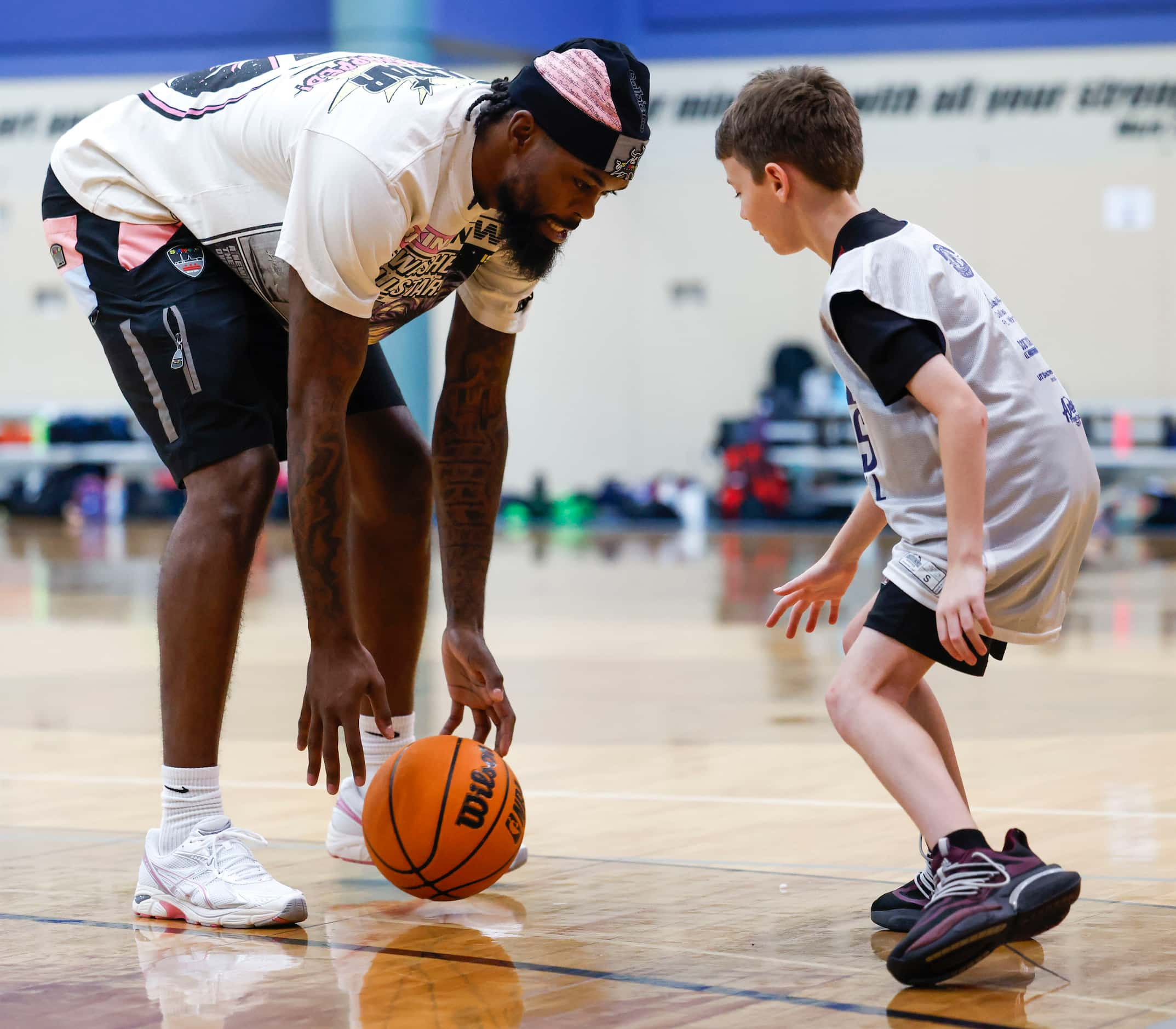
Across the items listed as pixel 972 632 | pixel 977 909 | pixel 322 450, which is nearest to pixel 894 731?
pixel 972 632

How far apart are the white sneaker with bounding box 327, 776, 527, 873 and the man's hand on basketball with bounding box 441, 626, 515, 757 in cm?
26

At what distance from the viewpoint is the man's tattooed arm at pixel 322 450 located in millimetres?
2914

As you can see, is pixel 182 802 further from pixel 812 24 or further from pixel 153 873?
pixel 812 24

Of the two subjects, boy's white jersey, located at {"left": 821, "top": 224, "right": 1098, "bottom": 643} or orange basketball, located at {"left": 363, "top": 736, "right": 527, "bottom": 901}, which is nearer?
boy's white jersey, located at {"left": 821, "top": 224, "right": 1098, "bottom": 643}

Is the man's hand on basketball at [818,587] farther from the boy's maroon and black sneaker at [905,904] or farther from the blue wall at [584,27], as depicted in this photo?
the blue wall at [584,27]

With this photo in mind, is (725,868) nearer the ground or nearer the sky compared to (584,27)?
nearer the ground

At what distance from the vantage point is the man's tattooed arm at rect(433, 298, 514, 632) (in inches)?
137

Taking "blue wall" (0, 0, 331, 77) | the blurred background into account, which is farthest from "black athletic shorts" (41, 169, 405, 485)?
"blue wall" (0, 0, 331, 77)

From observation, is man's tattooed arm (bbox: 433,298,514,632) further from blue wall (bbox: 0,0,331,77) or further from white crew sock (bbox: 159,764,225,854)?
blue wall (bbox: 0,0,331,77)

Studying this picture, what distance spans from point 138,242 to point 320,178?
0.50m

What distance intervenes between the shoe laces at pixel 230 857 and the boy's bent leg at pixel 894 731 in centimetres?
102

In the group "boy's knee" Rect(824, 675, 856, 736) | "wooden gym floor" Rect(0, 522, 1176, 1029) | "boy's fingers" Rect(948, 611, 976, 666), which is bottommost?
"wooden gym floor" Rect(0, 522, 1176, 1029)

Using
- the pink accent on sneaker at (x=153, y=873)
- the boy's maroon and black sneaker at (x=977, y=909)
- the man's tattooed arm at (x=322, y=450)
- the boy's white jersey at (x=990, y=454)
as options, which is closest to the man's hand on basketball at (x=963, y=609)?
the boy's white jersey at (x=990, y=454)

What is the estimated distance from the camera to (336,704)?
2.85 meters
